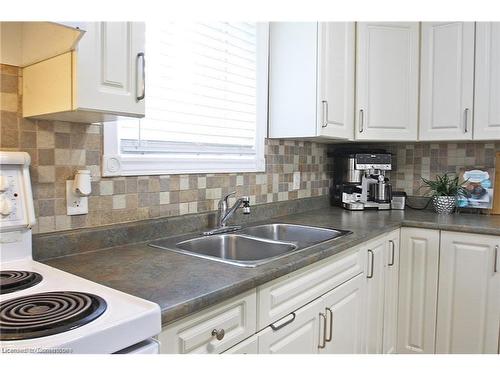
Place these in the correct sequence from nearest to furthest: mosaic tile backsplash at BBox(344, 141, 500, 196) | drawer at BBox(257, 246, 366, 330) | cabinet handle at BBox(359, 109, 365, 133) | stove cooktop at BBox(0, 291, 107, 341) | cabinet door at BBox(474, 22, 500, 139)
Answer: stove cooktop at BBox(0, 291, 107, 341)
drawer at BBox(257, 246, 366, 330)
cabinet door at BBox(474, 22, 500, 139)
cabinet handle at BBox(359, 109, 365, 133)
mosaic tile backsplash at BBox(344, 141, 500, 196)

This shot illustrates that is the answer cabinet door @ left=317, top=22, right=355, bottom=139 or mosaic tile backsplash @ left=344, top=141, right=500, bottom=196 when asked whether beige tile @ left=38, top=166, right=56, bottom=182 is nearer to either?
cabinet door @ left=317, top=22, right=355, bottom=139

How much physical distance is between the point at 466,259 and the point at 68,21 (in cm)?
211

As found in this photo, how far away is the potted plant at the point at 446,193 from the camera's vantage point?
8.43ft

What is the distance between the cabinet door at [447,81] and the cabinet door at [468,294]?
2.36 feet

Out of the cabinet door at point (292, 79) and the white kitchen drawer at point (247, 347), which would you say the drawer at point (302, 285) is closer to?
the white kitchen drawer at point (247, 347)

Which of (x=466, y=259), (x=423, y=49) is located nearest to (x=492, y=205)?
(x=466, y=259)

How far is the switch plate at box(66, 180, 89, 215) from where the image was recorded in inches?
54.0

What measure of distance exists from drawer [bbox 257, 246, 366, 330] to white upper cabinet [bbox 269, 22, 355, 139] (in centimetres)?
78

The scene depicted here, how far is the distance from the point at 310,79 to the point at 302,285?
4.02ft

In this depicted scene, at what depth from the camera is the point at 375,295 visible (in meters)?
2.06

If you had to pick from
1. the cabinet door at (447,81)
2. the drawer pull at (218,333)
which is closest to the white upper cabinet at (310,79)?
the cabinet door at (447,81)

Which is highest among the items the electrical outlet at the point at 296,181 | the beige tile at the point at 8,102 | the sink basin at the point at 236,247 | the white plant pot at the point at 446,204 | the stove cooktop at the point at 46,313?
the beige tile at the point at 8,102

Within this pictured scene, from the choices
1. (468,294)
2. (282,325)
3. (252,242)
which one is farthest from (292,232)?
(468,294)

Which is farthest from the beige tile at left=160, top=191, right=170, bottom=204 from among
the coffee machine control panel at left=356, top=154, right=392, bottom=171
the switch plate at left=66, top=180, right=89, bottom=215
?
the coffee machine control panel at left=356, top=154, right=392, bottom=171
